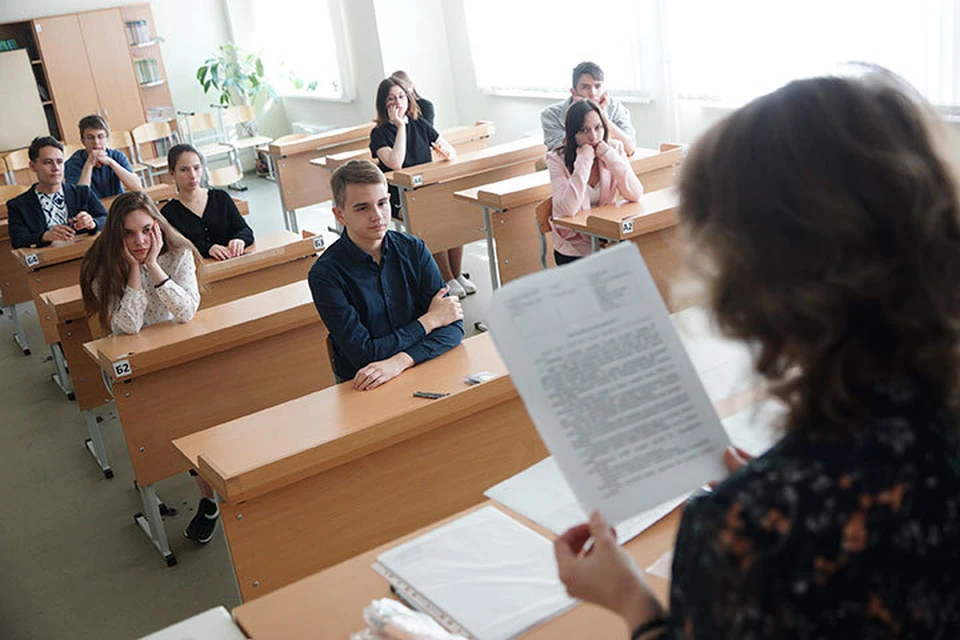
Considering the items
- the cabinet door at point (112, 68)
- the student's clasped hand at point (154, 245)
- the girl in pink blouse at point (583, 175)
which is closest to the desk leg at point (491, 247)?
the girl in pink blouse at point (583, 175)

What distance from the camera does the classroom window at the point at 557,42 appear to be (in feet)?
20.9

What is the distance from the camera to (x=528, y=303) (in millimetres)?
1002

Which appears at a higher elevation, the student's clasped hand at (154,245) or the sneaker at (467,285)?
the student's clasped hand at (154,245)

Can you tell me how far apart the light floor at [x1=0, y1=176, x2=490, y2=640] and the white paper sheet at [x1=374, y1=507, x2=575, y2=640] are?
5.08 ft

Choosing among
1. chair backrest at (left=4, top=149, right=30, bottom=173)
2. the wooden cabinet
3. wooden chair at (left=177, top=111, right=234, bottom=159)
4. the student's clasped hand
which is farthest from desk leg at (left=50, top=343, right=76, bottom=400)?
the wooden cabinet

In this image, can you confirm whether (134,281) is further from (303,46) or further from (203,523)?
(303,46)

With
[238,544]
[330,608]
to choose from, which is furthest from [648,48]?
[330,608]

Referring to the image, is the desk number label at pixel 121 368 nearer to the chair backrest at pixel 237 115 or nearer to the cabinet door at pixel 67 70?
the chair backrest at pixel 237 115

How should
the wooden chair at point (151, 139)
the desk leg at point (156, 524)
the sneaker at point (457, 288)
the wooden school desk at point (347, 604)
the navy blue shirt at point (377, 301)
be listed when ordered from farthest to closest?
the wooden chair at point (151, 139) < the sneaker at point (457, 288) < the desk leg at point (156, 524) < the navy blue shirt at point (377, 301) < the wooden school desk at point (347, 604)

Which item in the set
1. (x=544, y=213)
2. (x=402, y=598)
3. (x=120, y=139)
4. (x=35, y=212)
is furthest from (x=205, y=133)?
(x=402, y=598)

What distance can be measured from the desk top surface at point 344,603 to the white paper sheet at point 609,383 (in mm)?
431

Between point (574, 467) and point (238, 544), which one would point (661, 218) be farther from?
point (574, 467)

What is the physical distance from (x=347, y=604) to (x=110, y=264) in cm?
213

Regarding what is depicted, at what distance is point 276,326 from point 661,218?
5.32ft
